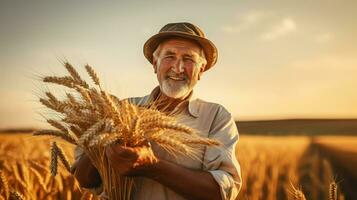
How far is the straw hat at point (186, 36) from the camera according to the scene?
299 cm

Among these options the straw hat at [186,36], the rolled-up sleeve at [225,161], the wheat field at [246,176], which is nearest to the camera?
the rolled-up sleeve at [225,161]

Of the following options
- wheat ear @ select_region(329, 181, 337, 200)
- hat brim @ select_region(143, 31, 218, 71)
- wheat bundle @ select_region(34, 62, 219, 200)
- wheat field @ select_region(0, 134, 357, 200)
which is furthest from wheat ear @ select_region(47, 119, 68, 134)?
wheat ear @ select_region(329, 181, 337, 200)

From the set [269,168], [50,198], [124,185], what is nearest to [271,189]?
[269,168]

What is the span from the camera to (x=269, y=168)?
7.75m

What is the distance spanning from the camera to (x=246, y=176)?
21.3ft

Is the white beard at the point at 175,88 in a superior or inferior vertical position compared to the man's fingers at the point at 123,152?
superior

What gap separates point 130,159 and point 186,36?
922 millimetres

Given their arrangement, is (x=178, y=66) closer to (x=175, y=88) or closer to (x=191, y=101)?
(x=175, y=88)

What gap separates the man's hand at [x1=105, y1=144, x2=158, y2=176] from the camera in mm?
2244

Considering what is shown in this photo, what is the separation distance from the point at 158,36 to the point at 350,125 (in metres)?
35.0

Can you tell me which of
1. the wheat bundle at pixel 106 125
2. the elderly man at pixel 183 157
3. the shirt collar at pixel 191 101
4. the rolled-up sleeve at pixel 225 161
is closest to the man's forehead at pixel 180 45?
the elderly man at pixel 183 157

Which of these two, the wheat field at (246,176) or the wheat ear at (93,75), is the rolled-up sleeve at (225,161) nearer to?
the wheat field at (246,176)

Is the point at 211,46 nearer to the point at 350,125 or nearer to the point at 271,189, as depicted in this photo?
the point at 271,189

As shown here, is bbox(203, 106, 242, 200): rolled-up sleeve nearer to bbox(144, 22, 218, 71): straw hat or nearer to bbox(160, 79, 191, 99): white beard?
bbox(160, 79, 191, 99): white beard
